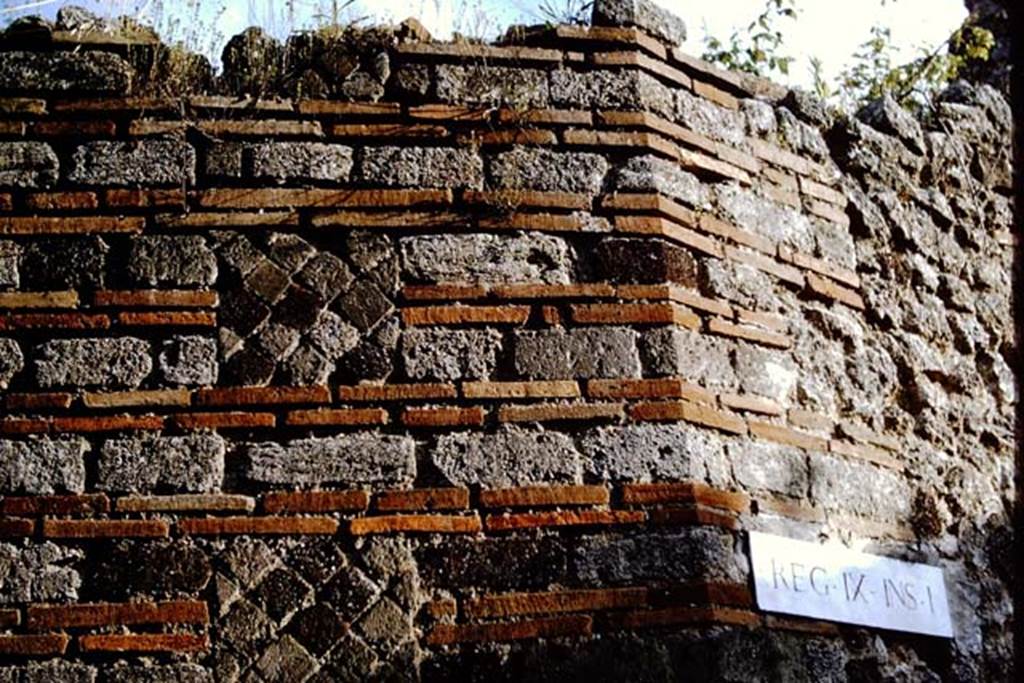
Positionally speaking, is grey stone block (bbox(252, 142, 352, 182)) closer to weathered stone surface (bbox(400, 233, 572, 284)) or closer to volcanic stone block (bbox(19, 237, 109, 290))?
weathered stone surface (bbox(400, 233, 572, 284))

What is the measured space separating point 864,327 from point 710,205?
2.39 feet

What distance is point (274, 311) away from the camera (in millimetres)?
4410

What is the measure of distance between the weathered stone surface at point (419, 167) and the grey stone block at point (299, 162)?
0.07m

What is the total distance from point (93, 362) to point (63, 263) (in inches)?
13.0

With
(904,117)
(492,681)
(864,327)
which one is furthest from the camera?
(904,117)

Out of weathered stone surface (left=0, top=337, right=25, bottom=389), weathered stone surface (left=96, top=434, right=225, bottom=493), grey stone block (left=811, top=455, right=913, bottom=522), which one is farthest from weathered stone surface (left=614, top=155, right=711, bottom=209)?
weathered stone surface (left=0, top=337, right=25, bottom=389)

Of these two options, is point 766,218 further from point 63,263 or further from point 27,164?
point 27,164

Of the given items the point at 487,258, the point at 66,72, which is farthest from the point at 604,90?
the point at 66,72

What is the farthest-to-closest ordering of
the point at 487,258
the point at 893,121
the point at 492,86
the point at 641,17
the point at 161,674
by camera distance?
the point at 893,121, the point at 641,17, the point at 492,86, the point at 487,258, the point at 161,674

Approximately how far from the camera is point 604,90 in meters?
4.81

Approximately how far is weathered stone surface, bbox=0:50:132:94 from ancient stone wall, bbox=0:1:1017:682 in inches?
0.4

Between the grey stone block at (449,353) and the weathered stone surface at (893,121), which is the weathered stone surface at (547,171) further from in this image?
the weathered stone surface at (893,121)

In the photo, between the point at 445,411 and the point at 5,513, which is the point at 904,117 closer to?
the point at 445,411

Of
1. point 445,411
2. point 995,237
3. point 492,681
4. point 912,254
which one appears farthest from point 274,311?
point 995,237
